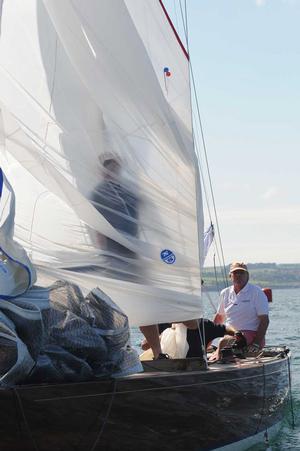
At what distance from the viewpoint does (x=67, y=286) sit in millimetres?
6555

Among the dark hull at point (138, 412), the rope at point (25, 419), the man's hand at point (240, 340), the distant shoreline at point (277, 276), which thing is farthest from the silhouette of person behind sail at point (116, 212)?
the distant shoreline at point (277, 276)

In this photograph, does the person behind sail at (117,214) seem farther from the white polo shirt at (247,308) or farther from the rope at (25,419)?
the white polo shirt at (247,308)

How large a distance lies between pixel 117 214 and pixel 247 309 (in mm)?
2922

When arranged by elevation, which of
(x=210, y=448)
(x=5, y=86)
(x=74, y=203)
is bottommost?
(x=210, y=448)

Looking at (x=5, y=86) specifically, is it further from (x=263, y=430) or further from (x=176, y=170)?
(x=263, y=430)

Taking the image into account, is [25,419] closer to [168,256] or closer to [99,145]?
[168,256]

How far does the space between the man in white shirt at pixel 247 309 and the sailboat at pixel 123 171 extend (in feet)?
4.85

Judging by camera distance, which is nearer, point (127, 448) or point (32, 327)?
point (32, 327)

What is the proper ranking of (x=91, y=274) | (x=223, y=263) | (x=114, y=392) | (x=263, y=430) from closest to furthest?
(x=114, y=392)
(x=91, y=274)
(x=263, y=430)
(x=223, y=263)

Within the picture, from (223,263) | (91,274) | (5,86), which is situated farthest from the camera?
(223,263)

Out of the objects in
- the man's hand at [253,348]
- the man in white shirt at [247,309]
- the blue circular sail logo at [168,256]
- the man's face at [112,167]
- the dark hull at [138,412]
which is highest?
the man's face at [112,167]

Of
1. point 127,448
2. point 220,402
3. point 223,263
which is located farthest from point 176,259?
point 223,263

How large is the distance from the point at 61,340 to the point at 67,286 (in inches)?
19.5

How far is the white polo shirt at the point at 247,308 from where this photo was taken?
9984 mm
